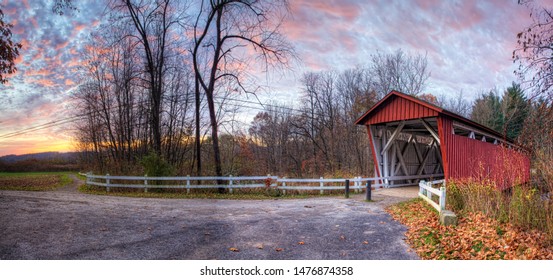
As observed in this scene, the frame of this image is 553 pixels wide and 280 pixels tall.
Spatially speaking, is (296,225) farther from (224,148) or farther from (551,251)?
(224,148)

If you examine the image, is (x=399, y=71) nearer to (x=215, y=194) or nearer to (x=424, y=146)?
(x=424, y=146)

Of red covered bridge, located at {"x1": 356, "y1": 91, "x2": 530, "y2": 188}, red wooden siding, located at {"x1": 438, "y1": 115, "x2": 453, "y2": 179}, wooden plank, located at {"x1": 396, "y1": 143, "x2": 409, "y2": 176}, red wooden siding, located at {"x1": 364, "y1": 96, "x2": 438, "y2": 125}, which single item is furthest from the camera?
wooden plank, located at {"x1": 396, "y1": 143, "x2": 409, "y2": 176}

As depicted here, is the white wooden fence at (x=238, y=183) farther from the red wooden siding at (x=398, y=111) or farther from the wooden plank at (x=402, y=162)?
the red wooden siding at (x=398, y=111)

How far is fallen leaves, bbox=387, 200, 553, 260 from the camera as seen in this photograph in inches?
183

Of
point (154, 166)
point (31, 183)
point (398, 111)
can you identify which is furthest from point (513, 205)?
point (31, 183)

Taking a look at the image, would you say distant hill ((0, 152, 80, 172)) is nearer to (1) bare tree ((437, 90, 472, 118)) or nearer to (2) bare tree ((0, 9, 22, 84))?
(2) bare tree ((0, 9, 22, 84))

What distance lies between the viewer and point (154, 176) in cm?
1602

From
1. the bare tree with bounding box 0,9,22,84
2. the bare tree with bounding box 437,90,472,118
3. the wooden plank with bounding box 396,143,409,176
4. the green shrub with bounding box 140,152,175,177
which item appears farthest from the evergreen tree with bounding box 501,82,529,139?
the bare tree with bounding box 437,90,472,118

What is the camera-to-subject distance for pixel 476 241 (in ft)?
17.1

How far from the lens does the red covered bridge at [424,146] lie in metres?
13.4

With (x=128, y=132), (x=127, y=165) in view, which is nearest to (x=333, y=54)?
(x=127, y=165)

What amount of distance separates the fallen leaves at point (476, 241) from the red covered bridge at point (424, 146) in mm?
5977

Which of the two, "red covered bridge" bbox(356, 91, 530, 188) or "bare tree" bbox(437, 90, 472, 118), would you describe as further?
"bare tree" bbox(437, 90, 472, 118)

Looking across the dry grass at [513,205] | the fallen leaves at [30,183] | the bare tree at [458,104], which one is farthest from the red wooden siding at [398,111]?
the bare tree at [458,104]
